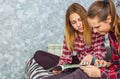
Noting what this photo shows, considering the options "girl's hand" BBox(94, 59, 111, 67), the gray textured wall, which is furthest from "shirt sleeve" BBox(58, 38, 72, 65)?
the gray textured wall

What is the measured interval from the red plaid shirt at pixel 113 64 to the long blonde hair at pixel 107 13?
66 mm

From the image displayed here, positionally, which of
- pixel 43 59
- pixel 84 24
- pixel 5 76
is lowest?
pixel 5 76

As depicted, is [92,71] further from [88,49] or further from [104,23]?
[88,49]

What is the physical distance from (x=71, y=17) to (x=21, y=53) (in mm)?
797

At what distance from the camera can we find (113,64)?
1807 mm

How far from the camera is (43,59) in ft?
7.55

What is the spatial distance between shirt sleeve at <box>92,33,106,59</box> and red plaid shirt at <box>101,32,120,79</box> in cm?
13

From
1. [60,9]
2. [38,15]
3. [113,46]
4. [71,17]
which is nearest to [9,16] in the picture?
[38,15]

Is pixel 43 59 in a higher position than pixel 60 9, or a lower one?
lower

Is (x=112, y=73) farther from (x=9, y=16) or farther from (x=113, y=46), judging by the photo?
(x=9, y=16)

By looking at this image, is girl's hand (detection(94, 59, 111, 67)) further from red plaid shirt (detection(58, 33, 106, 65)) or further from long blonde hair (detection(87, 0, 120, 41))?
long blonde hair (detection(87, 0, 120, 41))

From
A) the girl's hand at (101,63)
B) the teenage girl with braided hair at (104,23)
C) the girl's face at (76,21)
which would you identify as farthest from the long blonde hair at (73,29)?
the teenage girl with braided hair at (104,23)

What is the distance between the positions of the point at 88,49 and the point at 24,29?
2.60 ft

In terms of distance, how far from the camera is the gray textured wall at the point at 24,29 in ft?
8.59
